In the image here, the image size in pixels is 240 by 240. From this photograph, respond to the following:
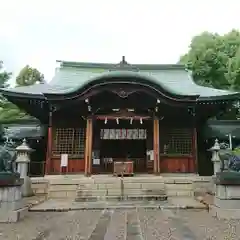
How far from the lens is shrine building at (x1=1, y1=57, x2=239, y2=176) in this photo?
47.0 feet

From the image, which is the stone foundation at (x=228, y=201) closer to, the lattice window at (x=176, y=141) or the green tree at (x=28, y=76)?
the lattice window at (x=176, y=141)

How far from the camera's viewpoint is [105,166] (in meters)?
16.6

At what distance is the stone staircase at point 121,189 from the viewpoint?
433 inches

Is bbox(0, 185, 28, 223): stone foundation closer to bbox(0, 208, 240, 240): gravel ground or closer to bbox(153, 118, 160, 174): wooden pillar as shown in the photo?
bbox(0, 208, 240, 240): gravel ground

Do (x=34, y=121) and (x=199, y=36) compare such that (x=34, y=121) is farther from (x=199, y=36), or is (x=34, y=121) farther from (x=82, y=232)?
(x=199, y=36)

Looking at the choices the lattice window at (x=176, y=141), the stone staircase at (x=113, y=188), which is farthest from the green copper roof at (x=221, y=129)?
the stone staircase at (x=113, y=188)

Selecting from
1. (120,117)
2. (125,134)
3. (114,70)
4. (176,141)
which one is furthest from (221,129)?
(114,70)

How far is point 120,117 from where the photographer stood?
49.2 feet

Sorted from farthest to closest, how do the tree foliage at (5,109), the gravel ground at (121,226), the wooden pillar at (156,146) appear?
the tree foliage at (5,109) < the wooden pillar at (156,146) < the gravel ground at (121,226)

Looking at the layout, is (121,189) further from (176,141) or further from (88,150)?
(176,141)

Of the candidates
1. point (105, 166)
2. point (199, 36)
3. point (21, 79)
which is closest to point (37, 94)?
point (105, 166)

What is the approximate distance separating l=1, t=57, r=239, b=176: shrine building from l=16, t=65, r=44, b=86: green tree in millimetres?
16611

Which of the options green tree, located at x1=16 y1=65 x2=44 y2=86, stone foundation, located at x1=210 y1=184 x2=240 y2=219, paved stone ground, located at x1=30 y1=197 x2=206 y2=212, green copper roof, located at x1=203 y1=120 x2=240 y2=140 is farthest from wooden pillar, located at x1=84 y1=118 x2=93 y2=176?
green tree, located at x1=16 y1=65 x2=44 y2=86

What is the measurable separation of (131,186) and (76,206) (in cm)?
306
